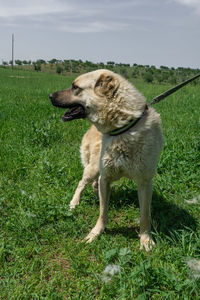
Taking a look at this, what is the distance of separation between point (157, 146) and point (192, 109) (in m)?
5.03

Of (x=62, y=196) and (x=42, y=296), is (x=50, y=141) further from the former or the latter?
(x=42, y=296)

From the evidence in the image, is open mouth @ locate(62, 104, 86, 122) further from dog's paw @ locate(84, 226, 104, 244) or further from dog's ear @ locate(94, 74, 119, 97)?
dog's paw @ locate(84, 226, 104, 244)

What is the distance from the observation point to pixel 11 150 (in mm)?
4496

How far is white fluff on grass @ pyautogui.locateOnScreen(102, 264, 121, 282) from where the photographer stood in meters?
2.09

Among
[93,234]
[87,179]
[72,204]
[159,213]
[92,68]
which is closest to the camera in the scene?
[93,234]

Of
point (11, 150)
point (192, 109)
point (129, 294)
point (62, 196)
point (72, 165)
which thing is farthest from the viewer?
point (192, 109)

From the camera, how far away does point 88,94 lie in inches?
104

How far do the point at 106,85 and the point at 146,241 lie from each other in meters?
1.51

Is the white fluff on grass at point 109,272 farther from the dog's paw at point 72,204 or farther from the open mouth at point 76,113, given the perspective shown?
the open mouth at point 76,113

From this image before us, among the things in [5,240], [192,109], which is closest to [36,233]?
[5,240]

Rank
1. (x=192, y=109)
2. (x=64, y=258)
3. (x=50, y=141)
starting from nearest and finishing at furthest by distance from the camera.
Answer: (x=64, y=258)
(x=50, y=141)
(x=192, y=109)

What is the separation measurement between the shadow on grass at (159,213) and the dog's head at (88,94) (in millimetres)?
1220

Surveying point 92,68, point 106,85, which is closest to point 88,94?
point 106,85

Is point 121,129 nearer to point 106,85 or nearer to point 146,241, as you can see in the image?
point 106,85
